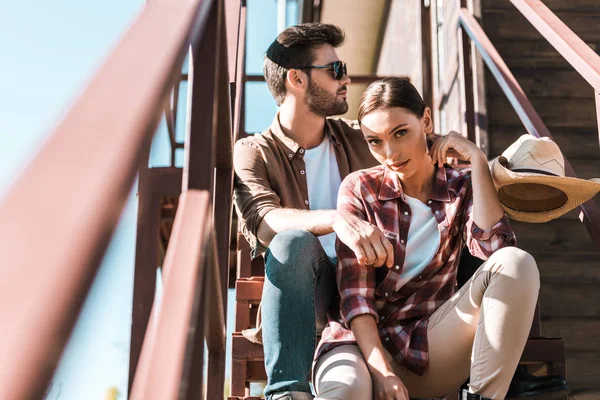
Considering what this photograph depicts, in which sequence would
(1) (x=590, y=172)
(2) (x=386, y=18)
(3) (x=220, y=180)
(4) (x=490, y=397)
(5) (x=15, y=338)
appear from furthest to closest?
(2) (x=386, y=18), (1) (x=590, y=172), (3) (x=220, y=180), (4) (x=490, y=397), (5) (x=15, y=338)

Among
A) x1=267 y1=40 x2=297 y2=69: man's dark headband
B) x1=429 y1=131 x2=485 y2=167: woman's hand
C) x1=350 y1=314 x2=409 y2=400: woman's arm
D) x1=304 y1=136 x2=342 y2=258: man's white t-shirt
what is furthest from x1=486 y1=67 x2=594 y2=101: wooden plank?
x1=350 y1=314 x2=409 y2=400: woman's arm

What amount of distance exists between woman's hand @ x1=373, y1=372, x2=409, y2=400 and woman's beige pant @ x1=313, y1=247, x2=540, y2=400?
15mm

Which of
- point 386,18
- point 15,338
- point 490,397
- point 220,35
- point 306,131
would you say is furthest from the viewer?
point 386,18

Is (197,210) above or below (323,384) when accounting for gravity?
above

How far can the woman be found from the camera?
5.18 ft

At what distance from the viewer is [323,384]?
1626mm

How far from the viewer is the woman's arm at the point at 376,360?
157 cm

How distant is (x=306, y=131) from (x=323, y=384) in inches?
46.7

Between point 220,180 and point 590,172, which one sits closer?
point 220,180

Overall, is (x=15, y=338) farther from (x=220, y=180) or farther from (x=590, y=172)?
(x=590, y=172)

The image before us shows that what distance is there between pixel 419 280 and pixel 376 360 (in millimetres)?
302

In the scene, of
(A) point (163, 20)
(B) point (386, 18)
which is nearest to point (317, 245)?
(A) point (163, 20)

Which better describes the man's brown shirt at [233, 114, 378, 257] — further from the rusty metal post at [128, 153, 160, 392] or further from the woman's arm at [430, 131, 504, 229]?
the woman's arm at [430, 131, 504, 229]

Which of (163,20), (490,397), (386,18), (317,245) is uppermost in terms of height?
(386,18)
